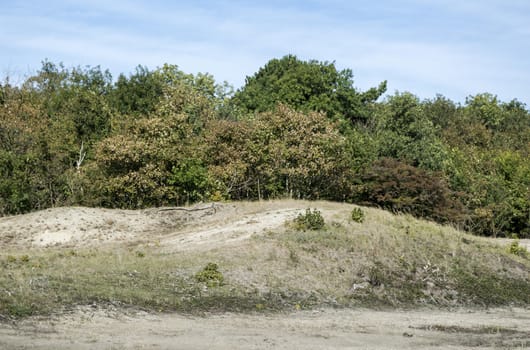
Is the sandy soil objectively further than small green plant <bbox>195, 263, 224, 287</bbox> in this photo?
No

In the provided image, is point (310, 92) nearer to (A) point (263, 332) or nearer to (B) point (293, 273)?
(B) point (293, 273)

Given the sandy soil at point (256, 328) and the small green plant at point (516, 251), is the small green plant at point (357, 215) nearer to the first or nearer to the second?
the sandy soil at point (256, 328)

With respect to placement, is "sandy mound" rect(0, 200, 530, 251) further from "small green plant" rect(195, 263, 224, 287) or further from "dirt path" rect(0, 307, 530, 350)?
"dirt path" rect(0, 307, 530, 350)

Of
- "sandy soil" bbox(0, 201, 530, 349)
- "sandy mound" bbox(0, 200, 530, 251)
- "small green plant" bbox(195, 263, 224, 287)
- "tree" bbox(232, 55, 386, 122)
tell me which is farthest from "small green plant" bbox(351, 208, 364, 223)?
"tree" bbox(232, 55, 386, 122)

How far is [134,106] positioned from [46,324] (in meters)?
44.5

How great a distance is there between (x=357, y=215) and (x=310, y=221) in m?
2.54

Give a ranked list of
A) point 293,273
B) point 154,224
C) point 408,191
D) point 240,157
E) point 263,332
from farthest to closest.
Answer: point 240,157 → point 408,191 → point 154,224 → point 293,273 → point 263,332

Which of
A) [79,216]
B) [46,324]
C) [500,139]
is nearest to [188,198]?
[79,216]

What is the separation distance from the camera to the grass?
21641mm

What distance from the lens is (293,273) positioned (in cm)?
2689

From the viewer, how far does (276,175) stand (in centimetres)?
4697

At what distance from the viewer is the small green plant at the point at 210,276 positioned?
24438mm

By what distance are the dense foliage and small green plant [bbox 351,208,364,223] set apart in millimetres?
10357

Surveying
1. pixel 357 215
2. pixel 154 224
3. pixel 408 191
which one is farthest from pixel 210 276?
pixel 408 191
